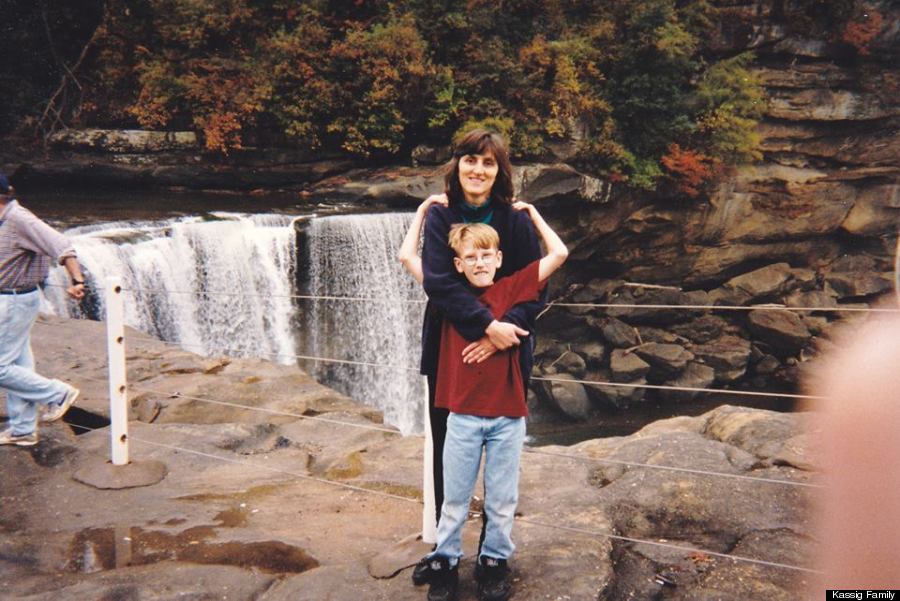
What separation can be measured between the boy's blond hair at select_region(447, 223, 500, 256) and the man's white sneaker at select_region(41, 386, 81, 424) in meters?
3.49

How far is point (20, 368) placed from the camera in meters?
4.58

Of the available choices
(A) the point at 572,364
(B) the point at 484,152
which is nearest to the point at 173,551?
(B) the point at 484,152

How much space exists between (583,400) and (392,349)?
4559 mm

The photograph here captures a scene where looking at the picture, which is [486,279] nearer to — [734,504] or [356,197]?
[734,504]

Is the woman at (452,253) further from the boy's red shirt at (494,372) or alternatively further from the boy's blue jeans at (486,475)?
the boy's blue jeans at (486,475)

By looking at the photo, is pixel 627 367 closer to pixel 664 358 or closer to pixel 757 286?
pixel 664 358

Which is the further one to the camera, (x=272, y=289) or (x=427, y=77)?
(x=427, y=77)

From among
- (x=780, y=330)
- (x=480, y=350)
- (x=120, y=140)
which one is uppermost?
(x=120, y=140)

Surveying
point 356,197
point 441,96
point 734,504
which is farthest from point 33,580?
point 441,96

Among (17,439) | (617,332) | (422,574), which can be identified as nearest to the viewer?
(422,574)

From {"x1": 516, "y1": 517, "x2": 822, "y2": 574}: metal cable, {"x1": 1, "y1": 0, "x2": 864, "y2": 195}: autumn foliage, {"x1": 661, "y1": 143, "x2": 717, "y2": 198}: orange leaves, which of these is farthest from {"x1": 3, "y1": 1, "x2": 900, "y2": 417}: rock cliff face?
{"x1": 516, "y1": 517, "x2": 822, "y2": 574}: metal cable

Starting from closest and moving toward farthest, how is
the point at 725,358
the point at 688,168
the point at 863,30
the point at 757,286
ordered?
the point at 688,168 → the point at 725,358 → the point at 863,30 → the point at 757,286

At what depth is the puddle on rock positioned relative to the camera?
134 inches

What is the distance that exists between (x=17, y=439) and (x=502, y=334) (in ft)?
12.1
